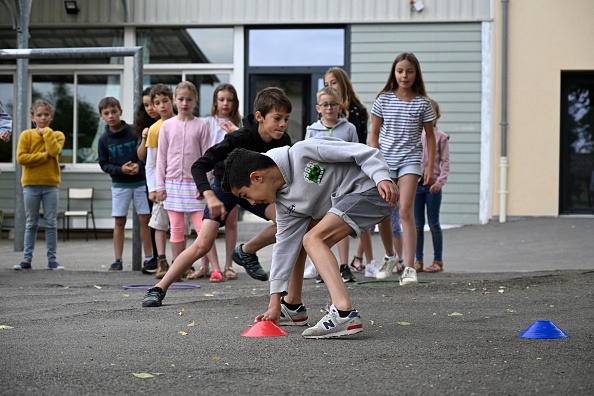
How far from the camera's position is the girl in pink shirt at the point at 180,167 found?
9273 mm

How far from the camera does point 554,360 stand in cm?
459

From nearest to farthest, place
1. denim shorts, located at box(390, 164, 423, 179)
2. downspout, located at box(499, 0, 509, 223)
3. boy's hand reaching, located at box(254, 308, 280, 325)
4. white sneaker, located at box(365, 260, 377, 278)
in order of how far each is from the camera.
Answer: boy's hand reaching, located at box(254, 308, 280, 325) < denim shorts, located at box(390, 164, 423, 179) < white sneaker, located at box(365, 260, 377, 278) < downspout, located at box(499, 0, 509, 223)

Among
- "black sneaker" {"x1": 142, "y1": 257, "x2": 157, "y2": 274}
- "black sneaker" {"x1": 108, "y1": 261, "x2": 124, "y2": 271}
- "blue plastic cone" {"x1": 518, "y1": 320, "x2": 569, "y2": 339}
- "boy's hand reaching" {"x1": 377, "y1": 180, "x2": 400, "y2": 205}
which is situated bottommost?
"black sneaker" {"x1": 108, "y1": 261, "x2": 124, "y2": 271}

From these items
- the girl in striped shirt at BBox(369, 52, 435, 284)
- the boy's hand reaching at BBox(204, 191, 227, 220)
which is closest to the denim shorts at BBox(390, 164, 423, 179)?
the girl in striped shirt at BBox(369, 52, 435, 284)

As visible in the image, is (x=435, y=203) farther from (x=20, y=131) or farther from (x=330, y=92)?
(x=20, y=131)

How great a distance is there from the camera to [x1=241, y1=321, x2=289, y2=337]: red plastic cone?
18.0ft

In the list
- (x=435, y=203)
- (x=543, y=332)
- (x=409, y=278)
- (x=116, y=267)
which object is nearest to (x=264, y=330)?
(x=543, y=332)

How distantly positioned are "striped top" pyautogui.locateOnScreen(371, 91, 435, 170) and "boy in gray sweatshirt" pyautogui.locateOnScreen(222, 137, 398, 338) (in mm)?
3074

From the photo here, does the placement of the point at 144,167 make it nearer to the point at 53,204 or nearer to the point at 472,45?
the point at 53,204

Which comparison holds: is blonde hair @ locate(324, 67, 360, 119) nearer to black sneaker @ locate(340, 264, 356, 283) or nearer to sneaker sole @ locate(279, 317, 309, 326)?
black sneaker @ locate(340, 264, 356, 283)

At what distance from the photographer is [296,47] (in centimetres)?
1755

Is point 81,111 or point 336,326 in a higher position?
point 81,111

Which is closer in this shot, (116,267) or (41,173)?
(116,267)

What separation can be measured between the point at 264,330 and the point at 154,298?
5.33 feet
